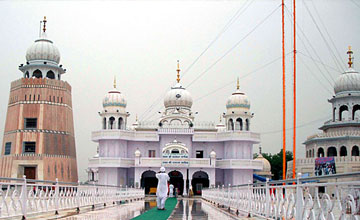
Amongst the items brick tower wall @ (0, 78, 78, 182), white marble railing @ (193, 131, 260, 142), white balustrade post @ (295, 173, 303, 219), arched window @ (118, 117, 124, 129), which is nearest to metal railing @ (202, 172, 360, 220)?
white balustrade post @ (295, 173, 303, 219)

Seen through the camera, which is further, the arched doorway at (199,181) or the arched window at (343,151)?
the arched doorway at (199,181)

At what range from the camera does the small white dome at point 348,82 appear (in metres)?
44.8

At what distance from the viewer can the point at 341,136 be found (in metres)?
41.5

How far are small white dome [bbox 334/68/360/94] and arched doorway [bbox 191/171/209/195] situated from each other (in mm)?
15620

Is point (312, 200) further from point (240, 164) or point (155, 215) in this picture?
point (240, 164)

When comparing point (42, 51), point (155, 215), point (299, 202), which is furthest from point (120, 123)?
point (299, 202)

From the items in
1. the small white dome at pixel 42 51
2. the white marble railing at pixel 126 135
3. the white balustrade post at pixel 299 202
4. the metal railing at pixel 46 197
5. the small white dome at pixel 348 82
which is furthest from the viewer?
the small white dome at pixel 348 82

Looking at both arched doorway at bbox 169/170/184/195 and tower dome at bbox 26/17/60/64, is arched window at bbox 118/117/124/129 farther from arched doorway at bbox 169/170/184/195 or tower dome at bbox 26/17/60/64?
tower dome at bbox 26/17/60/64

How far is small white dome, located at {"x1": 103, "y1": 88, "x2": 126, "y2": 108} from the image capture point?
46.5 m

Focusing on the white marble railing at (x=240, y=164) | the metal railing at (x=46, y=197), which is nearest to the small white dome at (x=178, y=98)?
the white marble railing at (x=240, y=164)

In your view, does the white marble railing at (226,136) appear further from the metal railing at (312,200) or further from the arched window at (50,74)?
the metal railing at (312,200)

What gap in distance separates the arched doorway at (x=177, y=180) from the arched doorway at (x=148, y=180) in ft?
5.47

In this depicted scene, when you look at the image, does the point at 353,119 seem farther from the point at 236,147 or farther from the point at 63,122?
the point at 63,122

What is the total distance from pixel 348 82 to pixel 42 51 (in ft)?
95.7
